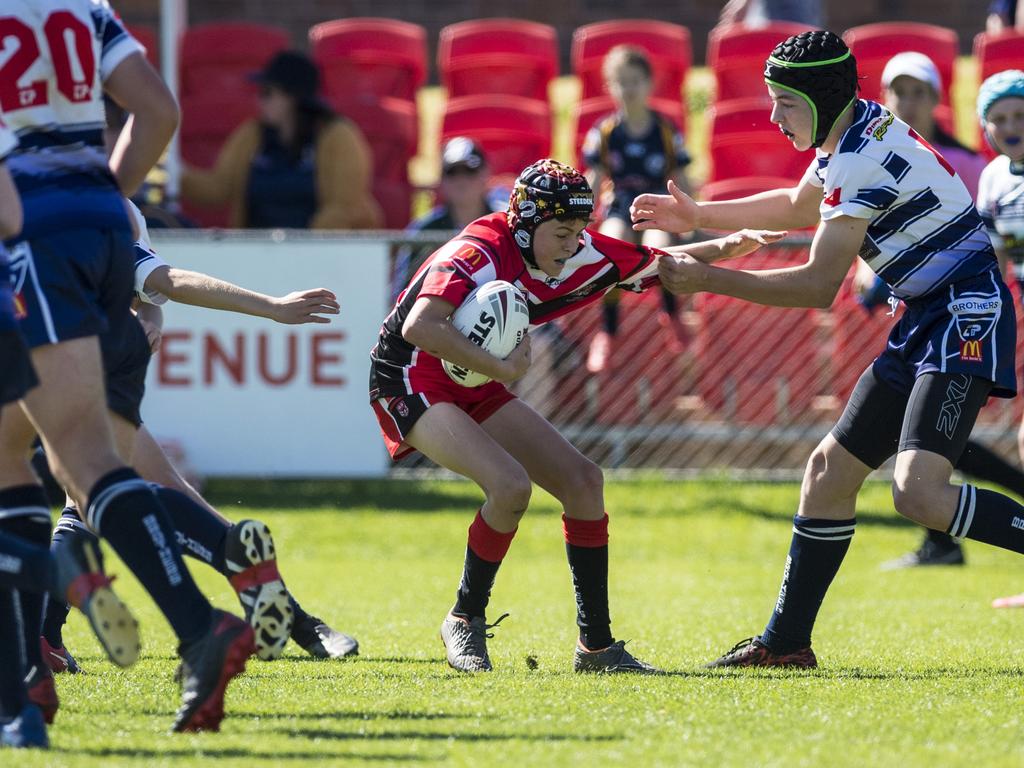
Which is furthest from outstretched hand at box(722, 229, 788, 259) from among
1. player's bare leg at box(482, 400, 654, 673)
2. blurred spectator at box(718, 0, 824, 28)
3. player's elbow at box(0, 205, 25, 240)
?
blurred spectator at box(718, 0, 824, 28)

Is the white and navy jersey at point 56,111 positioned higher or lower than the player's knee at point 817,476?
higher

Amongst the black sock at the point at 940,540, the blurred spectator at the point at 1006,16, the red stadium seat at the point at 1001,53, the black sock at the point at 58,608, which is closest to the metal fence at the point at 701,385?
the black sock at the point at 940,540

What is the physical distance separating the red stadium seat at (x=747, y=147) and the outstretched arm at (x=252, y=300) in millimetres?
7740

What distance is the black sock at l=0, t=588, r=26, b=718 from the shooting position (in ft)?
13.5

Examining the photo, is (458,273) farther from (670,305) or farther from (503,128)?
(503,128)

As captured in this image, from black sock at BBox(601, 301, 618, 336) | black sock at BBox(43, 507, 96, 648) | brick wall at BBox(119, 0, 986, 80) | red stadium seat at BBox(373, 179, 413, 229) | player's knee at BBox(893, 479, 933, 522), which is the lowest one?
black sock at BBox(601, 301, 618, 336)


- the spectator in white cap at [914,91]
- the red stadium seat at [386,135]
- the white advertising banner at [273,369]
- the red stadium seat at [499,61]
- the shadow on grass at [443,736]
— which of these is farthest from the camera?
the red stadium seat at [499,61]

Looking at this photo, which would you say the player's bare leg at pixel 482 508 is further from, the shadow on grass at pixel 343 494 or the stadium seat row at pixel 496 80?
the stadium seat row at pixel 496 80

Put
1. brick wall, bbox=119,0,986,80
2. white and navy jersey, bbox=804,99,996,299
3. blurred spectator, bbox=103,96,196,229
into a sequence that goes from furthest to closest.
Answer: brick wall, bbox=119,0,986,80
blurred spectator, bbox=103,96,196,229
white and navy jersey, bbox=804,99,996,299

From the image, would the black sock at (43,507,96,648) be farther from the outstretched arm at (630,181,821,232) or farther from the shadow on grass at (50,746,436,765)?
the outstretched arm at (630,181,821,232)

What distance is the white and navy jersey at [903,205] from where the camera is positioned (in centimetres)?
527

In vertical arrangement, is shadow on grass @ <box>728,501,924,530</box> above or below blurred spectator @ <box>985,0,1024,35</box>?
below

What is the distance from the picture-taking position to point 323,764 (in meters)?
3.90

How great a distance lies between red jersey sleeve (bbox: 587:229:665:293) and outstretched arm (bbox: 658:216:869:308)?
0.27 meters
